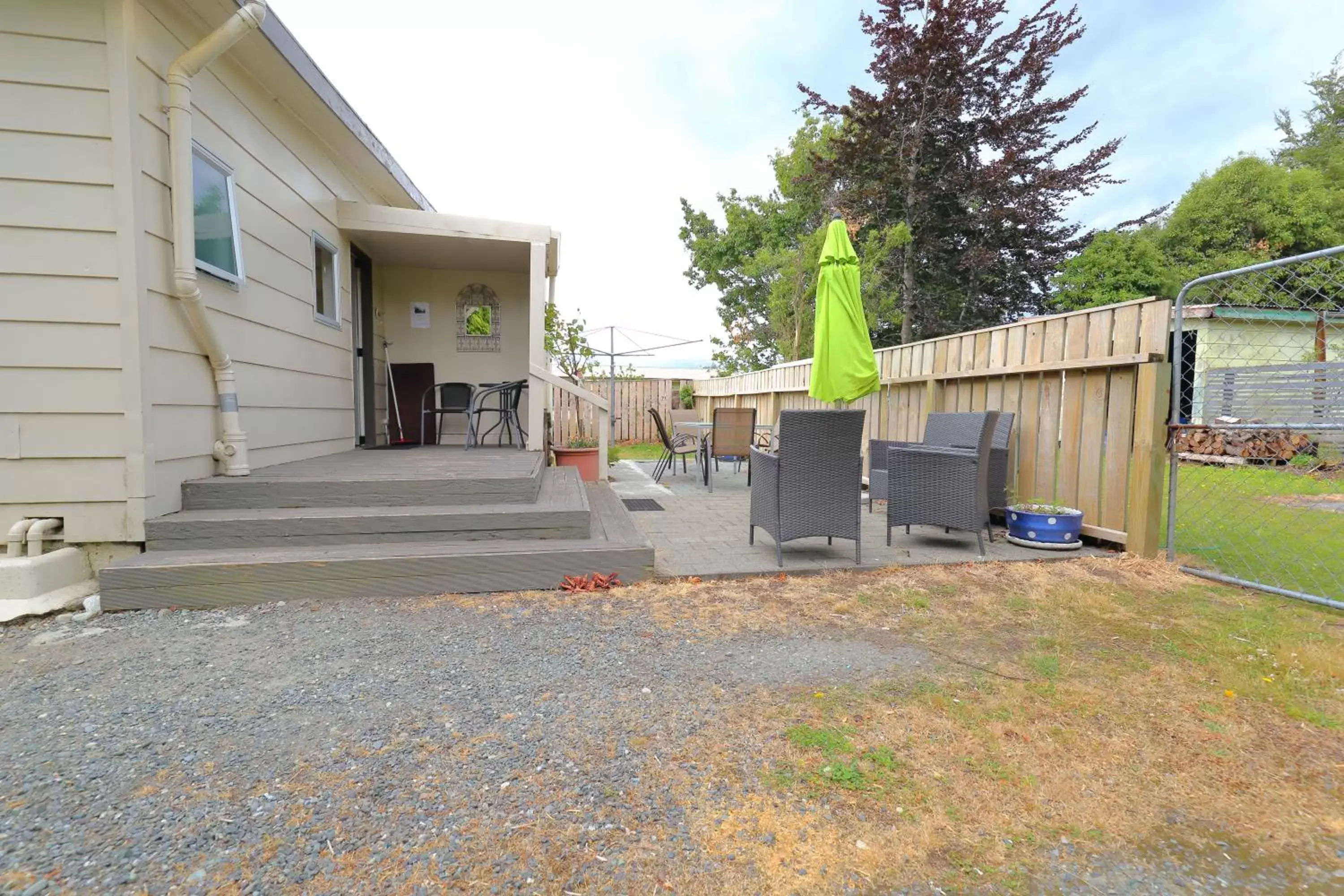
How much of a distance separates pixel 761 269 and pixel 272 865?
14016 mm

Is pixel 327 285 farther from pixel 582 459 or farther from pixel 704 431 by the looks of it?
pixel 704 431

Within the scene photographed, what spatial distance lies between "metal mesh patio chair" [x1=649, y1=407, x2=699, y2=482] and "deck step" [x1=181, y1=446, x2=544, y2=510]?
128 inches

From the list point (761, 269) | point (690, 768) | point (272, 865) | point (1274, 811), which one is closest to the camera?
point (272, 865)

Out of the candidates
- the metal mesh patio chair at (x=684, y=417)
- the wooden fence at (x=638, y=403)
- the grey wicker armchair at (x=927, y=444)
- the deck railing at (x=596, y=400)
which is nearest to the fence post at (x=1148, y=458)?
the grey wicker armchair at (x=927, y=444)

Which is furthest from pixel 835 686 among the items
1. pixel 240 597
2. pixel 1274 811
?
pixel 240 597

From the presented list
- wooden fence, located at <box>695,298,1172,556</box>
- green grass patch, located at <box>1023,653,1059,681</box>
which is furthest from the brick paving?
green grass patch, located at <box>1023,653,1059,681</box>

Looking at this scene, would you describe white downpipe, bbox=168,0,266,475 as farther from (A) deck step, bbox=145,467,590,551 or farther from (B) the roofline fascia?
(A) deck step, bbox=145,467,590,551

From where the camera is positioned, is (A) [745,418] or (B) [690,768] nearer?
(B) [690,768]

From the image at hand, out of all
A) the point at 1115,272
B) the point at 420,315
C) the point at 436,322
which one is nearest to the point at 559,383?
the point at 436,322

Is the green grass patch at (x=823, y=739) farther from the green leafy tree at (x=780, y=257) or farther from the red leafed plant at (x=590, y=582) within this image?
the green leafy tree at (x=780, y=257)

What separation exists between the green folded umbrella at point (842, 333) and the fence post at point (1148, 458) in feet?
5.96

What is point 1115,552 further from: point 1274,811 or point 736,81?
point 736,81

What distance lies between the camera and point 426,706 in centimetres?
186

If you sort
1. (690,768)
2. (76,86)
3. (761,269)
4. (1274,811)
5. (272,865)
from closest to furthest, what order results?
(272,865) → (1274,811) → (690,768) → (76,86) → (761,269)
